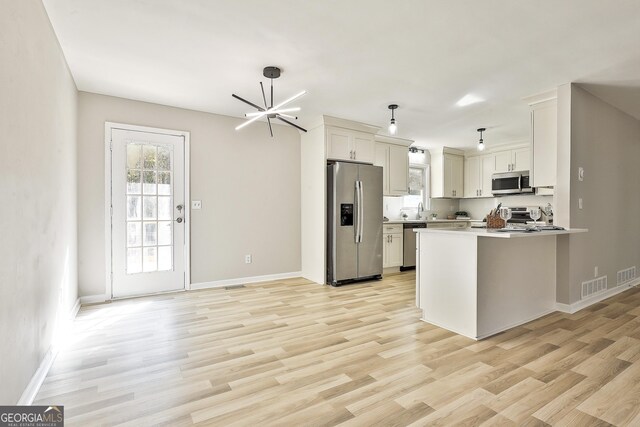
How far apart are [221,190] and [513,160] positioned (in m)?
5.33

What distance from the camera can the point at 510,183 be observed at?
587 cm

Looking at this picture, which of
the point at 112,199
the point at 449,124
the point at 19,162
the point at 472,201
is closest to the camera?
the point at 19,162

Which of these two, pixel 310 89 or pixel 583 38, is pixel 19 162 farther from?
pixel 583 38

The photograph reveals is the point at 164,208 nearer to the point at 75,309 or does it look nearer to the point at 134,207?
the point at 134,207

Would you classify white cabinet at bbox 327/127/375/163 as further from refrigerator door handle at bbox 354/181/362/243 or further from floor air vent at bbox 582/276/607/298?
floor air vent at bbox 582/276/607/298

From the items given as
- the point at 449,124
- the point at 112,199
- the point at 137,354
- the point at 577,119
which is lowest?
the point at 137,354

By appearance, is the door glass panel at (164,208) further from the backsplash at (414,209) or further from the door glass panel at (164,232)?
the backsplash at (414,209)

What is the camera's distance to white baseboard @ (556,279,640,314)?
329cm

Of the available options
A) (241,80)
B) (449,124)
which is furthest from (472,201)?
(241,80)

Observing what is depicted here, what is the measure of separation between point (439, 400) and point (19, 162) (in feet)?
8.65

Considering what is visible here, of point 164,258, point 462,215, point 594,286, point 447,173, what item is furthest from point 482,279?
point 462,215

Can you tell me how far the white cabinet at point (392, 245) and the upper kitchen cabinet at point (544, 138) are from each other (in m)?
2.26

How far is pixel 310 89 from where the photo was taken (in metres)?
3.48
